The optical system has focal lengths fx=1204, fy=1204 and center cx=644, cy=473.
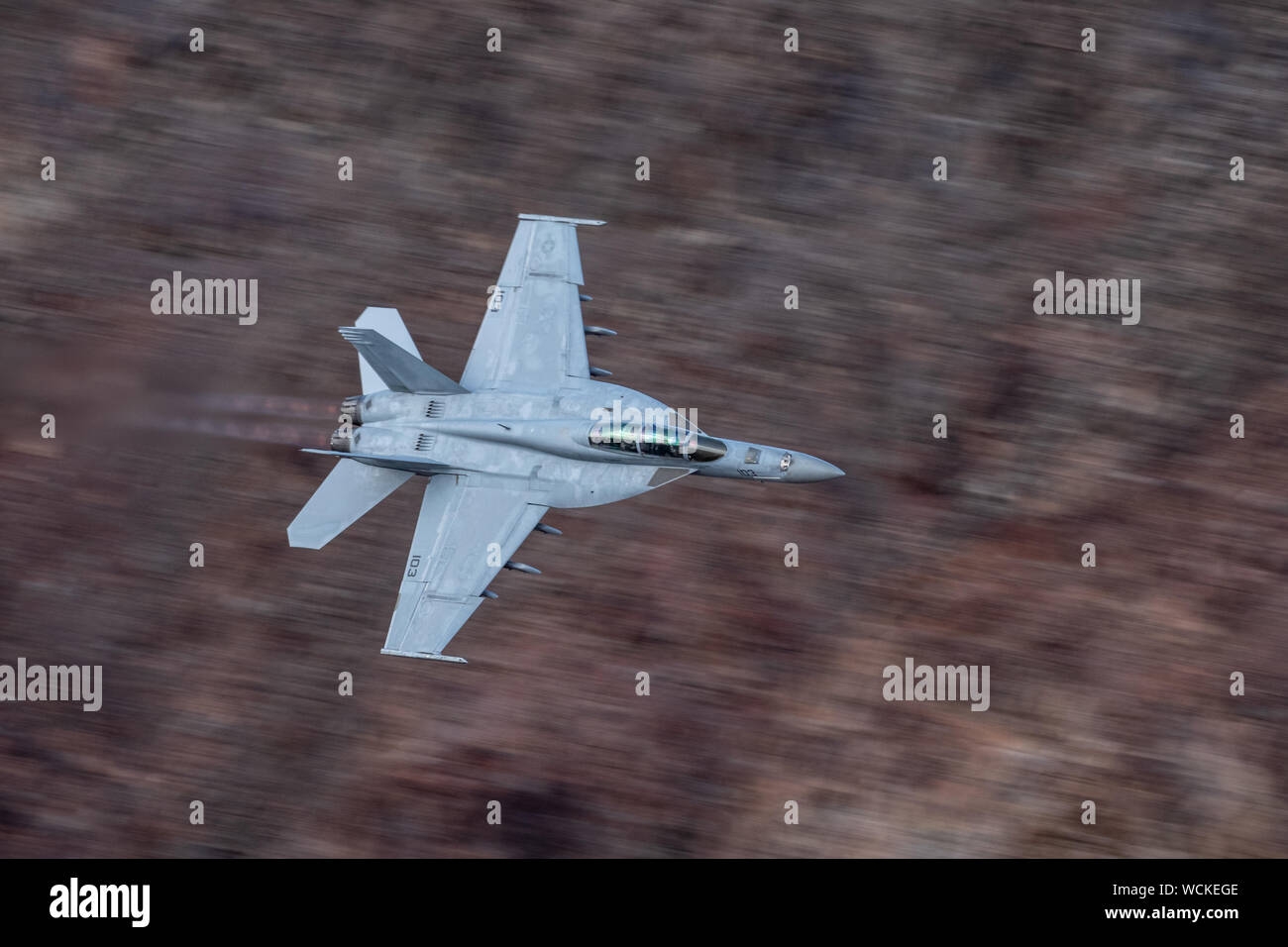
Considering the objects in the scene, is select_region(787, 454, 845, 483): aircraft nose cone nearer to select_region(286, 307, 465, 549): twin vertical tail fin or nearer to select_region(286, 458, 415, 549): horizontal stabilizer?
select_region(286, 307, 465, 549): twin vertical tail fin

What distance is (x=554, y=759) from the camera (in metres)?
27.2

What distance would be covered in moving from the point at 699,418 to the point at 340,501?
28.1 ft

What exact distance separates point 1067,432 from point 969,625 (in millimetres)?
5338

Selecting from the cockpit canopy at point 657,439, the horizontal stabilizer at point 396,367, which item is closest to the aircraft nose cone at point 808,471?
the cockpit canopy at point 657,439

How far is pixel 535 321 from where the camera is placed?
26.6 metres

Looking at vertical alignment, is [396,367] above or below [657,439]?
above

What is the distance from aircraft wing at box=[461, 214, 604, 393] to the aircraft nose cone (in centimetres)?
510

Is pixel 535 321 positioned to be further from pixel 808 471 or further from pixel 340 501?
pixel 808 471

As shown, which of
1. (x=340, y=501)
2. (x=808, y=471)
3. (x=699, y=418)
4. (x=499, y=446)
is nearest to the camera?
(x=808, y=471)

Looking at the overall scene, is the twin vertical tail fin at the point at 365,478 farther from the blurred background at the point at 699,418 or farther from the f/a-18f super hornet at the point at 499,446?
the blurred background at the point at 699,418

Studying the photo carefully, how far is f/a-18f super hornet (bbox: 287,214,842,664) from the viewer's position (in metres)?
25.6

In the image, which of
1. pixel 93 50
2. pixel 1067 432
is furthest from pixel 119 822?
pixel 1067 432

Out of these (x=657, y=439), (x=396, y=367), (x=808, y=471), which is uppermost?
(x=396, y=367)

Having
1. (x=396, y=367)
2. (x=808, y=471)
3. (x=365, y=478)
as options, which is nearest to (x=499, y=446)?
(x=396, y=367)
